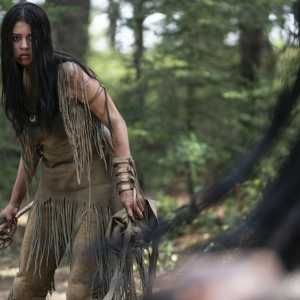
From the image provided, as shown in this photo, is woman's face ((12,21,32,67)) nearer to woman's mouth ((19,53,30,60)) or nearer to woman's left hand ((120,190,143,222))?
woman's mouth ((19,53,30,60))

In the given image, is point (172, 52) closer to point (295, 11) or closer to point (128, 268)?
point (128, 268)

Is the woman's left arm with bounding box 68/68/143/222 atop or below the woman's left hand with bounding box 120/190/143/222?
atop

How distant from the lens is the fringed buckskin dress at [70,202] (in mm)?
2643

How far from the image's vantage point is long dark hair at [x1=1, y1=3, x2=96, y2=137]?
8.46 ft

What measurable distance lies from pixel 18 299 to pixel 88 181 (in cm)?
75

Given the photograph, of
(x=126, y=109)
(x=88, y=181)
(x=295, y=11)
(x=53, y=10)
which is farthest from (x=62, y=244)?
(x=126, y=109)

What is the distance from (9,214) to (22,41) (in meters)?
1.02

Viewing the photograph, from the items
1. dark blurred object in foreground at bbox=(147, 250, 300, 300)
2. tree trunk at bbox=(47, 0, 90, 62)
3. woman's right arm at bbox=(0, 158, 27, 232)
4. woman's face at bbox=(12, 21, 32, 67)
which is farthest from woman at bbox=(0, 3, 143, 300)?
tree trunk at bbox=(47, 0, 90, 62)

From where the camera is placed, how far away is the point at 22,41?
258 centimetres

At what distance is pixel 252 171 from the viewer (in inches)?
40.0

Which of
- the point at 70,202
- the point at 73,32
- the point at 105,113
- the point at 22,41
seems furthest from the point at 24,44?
the point at 73,32

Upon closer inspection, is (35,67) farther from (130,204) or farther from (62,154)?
(130,204)

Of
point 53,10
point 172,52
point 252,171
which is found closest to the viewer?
point 252,171

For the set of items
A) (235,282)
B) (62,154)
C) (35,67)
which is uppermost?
(35,67)
